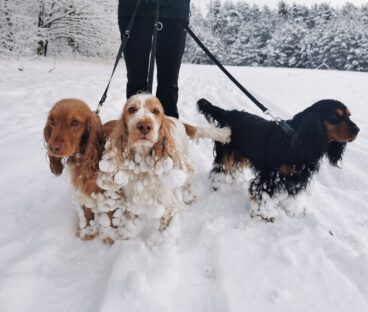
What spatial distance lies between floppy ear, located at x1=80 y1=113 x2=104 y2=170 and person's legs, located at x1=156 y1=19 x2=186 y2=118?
1041 mm

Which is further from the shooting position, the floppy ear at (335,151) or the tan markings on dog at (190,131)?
the tan markings on dog at (190,131)

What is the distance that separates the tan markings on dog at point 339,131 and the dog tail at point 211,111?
1061mm

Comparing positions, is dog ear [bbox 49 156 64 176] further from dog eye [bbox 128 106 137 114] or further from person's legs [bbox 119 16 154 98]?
person's legs [bbox 119 16 154 98]

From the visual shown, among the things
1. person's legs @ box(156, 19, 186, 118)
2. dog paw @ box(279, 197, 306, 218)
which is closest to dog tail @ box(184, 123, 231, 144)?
person's legs @ box(156, 19, 186, 118)

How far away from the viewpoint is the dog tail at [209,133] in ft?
9.71

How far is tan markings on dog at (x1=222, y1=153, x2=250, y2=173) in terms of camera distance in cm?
319

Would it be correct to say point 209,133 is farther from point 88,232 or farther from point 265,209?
point 88,232

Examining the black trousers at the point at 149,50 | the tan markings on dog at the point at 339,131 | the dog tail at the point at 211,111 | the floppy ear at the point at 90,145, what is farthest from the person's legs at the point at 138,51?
the tan markings on dog at the point at 339,131

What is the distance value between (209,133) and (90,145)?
123 centimetres

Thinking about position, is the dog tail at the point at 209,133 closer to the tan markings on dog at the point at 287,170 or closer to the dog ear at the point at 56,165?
the tan markings on dog at the point at 287,170

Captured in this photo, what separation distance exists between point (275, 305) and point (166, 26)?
222 cm

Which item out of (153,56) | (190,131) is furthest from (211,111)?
(153,56)

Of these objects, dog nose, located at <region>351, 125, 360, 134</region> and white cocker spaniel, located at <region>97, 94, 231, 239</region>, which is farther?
dog nose, located at <region>351, 125, 360, 134</region>

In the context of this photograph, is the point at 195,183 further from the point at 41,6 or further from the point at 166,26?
the point at 41,6
